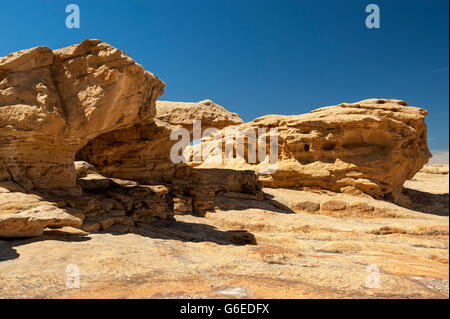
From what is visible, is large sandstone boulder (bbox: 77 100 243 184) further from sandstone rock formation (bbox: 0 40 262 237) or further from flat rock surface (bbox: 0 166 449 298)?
flat rock surface (bbox: 0 166 449 298)

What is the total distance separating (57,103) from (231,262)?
7.69m

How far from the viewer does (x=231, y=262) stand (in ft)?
23.5

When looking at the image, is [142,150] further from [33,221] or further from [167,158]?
[33,221]

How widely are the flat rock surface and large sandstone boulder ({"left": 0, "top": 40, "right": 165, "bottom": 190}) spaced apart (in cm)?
319

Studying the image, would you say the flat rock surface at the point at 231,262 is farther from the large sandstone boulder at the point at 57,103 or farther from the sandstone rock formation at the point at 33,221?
the large sandstone boulder at the point at 57,103

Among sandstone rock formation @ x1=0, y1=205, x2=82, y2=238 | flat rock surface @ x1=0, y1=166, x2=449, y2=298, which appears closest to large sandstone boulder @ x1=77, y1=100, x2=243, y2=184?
flat rock surface @ x1=0, y1=166, x2=449, y2=298

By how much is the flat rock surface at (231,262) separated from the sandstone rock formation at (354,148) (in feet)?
20.9

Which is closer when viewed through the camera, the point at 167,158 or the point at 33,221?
the point at 33,221

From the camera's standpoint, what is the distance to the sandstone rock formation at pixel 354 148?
1925 centimetres

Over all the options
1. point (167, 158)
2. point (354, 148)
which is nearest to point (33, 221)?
point (167, 158)

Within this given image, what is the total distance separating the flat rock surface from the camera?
5211 mm

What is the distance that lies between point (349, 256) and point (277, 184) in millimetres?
11802

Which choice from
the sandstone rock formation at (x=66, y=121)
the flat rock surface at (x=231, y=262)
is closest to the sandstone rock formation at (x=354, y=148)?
the flat rock surface at (x=231, y=262)

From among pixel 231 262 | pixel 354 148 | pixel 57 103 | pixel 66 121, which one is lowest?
pixel 231 262
